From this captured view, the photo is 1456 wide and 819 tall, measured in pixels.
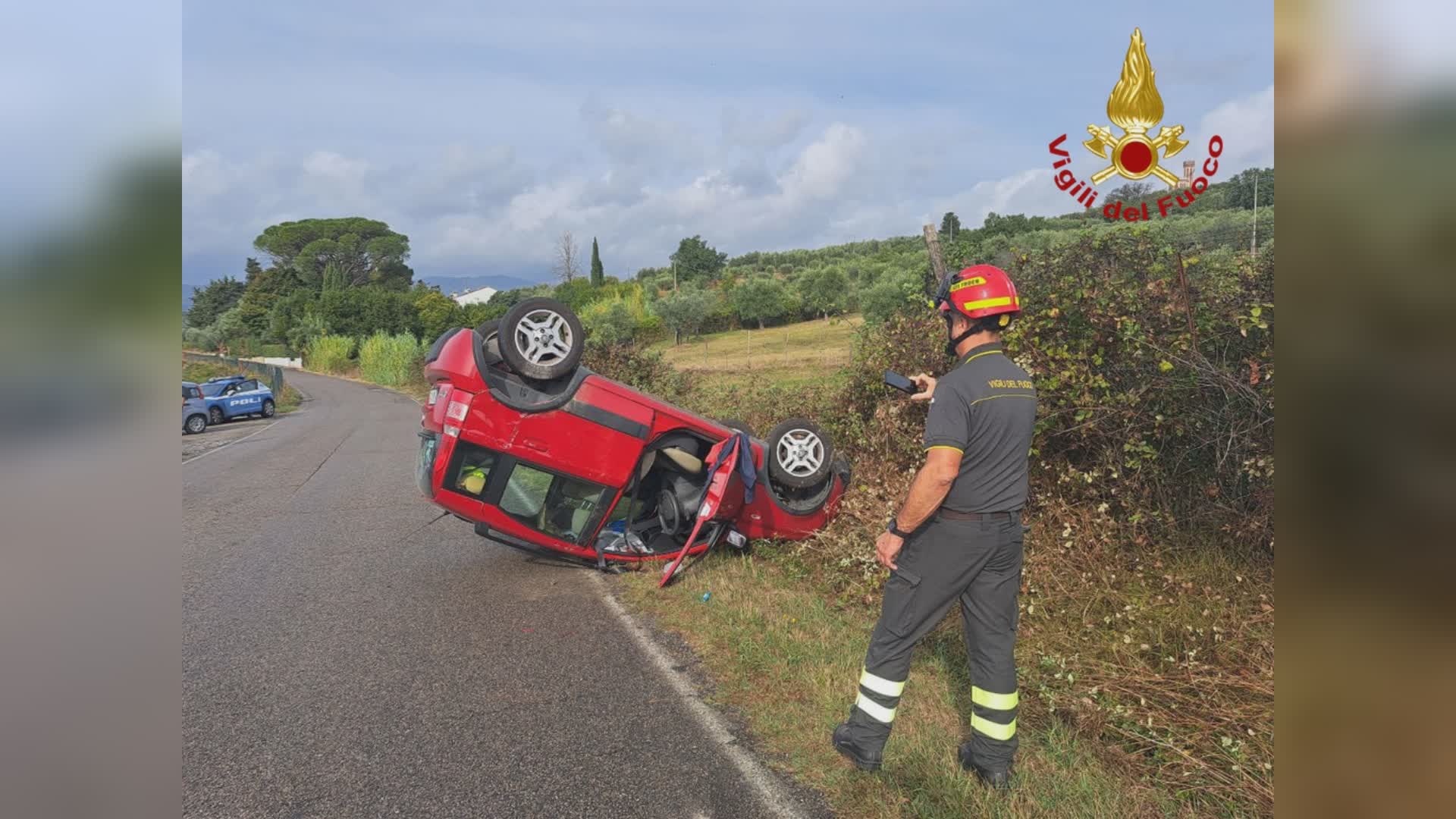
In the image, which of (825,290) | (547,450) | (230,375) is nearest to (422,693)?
(547,450)

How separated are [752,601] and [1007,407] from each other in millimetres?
2860

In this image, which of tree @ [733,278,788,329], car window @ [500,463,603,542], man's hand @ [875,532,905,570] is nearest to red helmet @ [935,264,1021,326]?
man's hand @ [875,532,905,570]

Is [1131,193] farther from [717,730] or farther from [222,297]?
[222,297]

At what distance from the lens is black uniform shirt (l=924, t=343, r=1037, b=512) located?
3.13 meters

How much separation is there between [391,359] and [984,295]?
134 feet

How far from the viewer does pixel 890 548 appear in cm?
325

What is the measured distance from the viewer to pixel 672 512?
6.42 m

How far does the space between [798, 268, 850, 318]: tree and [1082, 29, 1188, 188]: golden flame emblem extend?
1463 inches

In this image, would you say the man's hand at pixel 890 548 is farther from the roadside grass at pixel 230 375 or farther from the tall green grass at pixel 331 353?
the tall green grass at pixel 331 353

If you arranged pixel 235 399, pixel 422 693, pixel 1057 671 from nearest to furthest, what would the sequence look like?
1. pixel 1057 671
2. pixel 422 693
3. pixel 235 399

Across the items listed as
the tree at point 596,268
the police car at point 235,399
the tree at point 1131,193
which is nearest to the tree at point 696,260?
the tree at point 596,268

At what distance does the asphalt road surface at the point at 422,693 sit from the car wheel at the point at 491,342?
180cm
